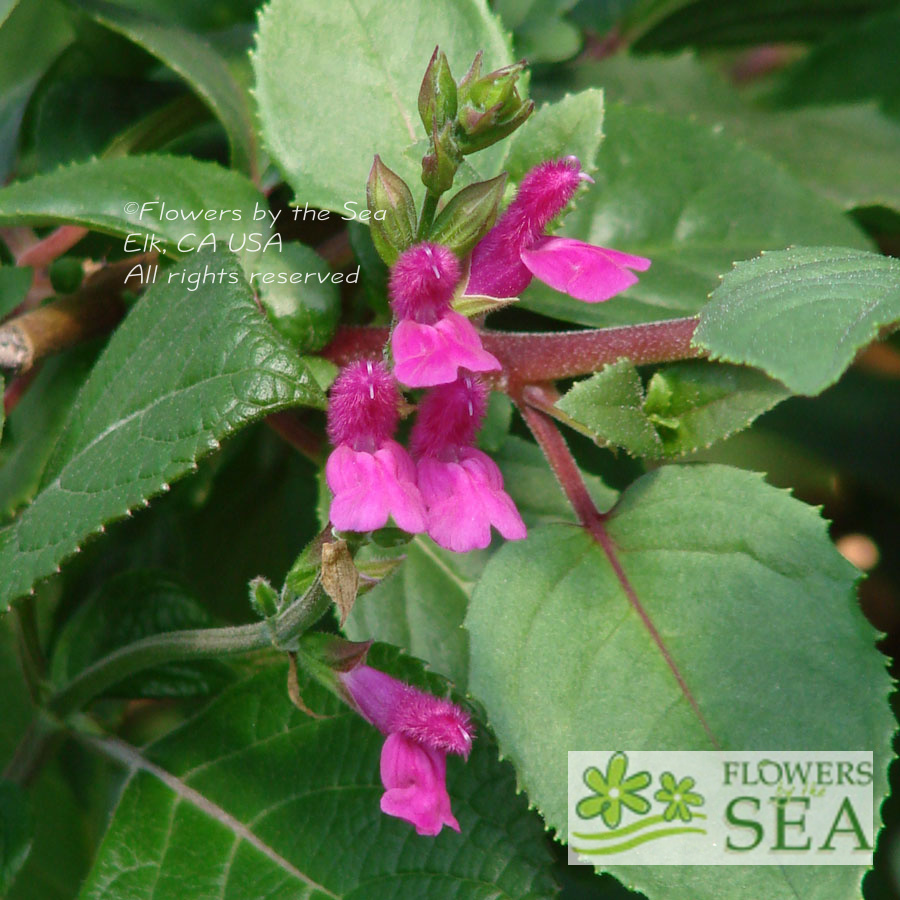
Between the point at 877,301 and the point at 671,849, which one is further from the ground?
the point at 877,301

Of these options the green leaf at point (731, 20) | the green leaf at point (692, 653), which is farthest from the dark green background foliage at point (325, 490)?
the green leaf at point (731, 20)

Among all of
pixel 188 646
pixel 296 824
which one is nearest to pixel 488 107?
pixel 188 646

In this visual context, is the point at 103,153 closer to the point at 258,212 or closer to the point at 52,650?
the point at 258,212

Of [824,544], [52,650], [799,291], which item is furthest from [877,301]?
[52,650]

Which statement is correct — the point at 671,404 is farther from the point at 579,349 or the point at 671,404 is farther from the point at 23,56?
the point at 23,56

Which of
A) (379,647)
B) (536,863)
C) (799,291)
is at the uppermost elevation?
(799,291)

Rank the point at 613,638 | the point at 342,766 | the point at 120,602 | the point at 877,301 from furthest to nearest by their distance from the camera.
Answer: the point at 120,602 < the point at 342,766 < the point at 613,638 < the point at 877,301

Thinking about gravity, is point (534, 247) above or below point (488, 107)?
below

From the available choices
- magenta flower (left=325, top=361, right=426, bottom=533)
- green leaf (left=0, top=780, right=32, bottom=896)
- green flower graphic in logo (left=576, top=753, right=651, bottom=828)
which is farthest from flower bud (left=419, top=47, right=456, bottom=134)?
green leaf (left=0, top=780, right=32, bottom=896)
